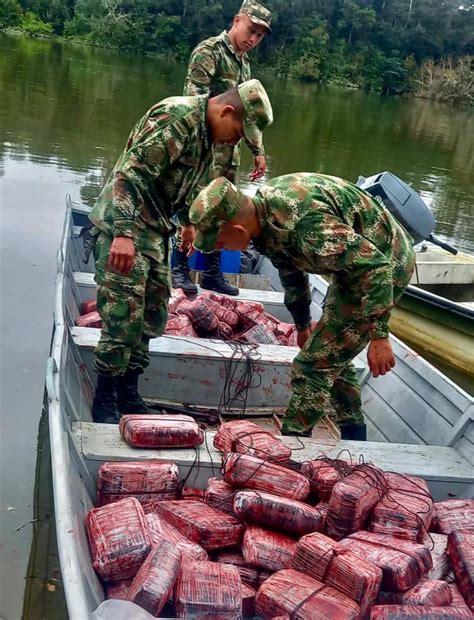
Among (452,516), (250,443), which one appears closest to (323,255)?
(250,443)

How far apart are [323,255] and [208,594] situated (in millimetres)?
1594

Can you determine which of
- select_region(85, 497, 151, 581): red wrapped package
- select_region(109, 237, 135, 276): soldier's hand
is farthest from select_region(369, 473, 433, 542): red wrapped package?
select_region(109, 237, 135, 276): soldier's hand

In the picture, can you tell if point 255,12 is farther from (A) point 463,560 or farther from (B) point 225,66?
(A) point 463,560

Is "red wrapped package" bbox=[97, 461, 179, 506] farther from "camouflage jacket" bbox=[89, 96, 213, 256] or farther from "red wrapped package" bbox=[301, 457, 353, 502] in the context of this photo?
"camouflage jacket" bbox=[89, 96, 213, 256]

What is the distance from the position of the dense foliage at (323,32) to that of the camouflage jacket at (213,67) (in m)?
43.3

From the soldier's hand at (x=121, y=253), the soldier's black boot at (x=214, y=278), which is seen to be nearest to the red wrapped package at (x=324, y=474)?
the soldier's hand at (x=121, y=253)

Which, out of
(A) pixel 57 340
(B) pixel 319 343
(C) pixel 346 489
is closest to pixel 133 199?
(A) pixel 57 340

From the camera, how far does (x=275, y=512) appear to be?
312 cm

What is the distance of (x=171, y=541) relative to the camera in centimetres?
297

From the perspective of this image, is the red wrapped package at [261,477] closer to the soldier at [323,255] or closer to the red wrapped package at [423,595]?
the red wrapped package at [423,595]

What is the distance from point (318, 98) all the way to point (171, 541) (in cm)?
3959

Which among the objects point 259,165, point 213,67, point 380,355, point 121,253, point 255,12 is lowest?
point 380,355

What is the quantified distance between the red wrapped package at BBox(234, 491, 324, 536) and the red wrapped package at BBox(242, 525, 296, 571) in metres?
0.05

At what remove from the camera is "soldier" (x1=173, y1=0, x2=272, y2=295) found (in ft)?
18.8
